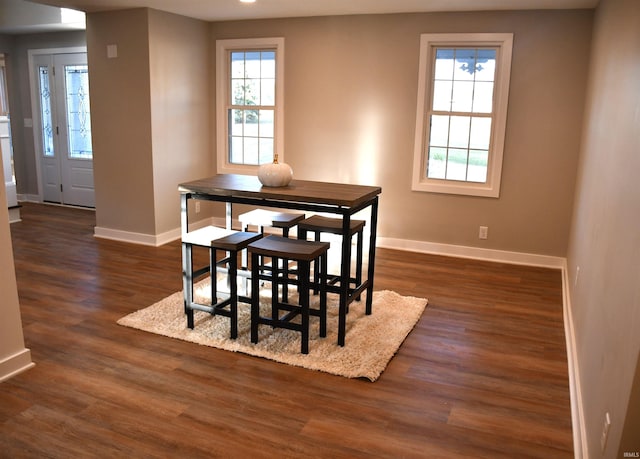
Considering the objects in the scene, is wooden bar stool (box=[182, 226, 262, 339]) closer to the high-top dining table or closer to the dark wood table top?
the high-top dining table

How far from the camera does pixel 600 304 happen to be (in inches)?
93.2

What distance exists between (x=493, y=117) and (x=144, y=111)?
3426 mm

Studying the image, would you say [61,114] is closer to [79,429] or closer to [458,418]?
[79,429]

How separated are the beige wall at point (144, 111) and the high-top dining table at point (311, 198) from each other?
199cm

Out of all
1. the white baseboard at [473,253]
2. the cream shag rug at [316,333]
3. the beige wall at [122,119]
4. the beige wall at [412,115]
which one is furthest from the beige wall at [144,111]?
the white baseboard at [473,253]

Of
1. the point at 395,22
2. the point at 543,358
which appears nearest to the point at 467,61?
the point at 395,22

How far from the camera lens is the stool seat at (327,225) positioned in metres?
3.59

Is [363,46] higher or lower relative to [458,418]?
higher

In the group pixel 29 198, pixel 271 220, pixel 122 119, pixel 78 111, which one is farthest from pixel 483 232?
pixel 29 198

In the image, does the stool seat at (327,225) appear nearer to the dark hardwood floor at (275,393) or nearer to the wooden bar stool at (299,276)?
the wooden bar stool at (299,276)

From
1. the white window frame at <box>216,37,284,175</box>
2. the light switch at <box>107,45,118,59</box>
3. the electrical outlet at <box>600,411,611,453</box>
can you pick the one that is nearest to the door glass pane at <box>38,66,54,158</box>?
the light switch at <box>107,45,118,59</box>

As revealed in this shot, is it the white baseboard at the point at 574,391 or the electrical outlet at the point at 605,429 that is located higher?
the electrical outlet at the point at 605,429

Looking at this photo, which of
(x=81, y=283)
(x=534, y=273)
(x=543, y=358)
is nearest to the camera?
(x=543, y=358)

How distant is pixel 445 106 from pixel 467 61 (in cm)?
46
